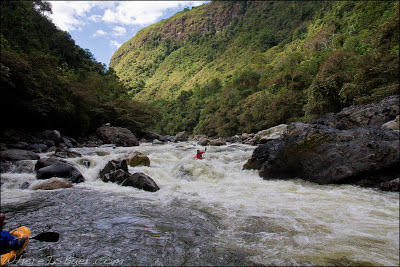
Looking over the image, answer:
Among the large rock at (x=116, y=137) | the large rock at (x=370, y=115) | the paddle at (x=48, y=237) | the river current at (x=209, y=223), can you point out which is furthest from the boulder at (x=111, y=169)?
the large rock at (x=116, y=137)

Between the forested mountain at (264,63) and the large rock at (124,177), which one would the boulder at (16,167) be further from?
the forested mountain at (264,63)

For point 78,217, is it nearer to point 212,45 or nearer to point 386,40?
point 386,40

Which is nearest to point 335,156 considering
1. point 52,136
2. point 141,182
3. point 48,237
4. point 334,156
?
point 334,156

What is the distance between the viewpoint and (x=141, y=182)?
7062 mm

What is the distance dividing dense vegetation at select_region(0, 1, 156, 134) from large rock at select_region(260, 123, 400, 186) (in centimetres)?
1315

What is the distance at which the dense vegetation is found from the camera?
41.8 feet

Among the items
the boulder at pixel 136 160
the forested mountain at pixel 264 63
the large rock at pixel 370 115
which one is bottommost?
the boulder at pixel 136 160

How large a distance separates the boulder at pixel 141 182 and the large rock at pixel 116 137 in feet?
43.6

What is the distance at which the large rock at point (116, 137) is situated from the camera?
66.0ft

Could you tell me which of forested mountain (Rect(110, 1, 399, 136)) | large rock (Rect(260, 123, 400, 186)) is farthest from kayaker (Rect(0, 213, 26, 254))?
forested mountain (Rect(110, 1, 399, 136))

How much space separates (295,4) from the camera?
8956 centimetres

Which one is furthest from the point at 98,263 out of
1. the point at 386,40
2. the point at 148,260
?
the point at 386,40

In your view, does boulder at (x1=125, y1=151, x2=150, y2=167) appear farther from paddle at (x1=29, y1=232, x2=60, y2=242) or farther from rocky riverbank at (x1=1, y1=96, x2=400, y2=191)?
paddle at (x1=29, y1=232, x2=60, y2=242)

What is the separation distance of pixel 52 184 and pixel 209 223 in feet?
18.0
